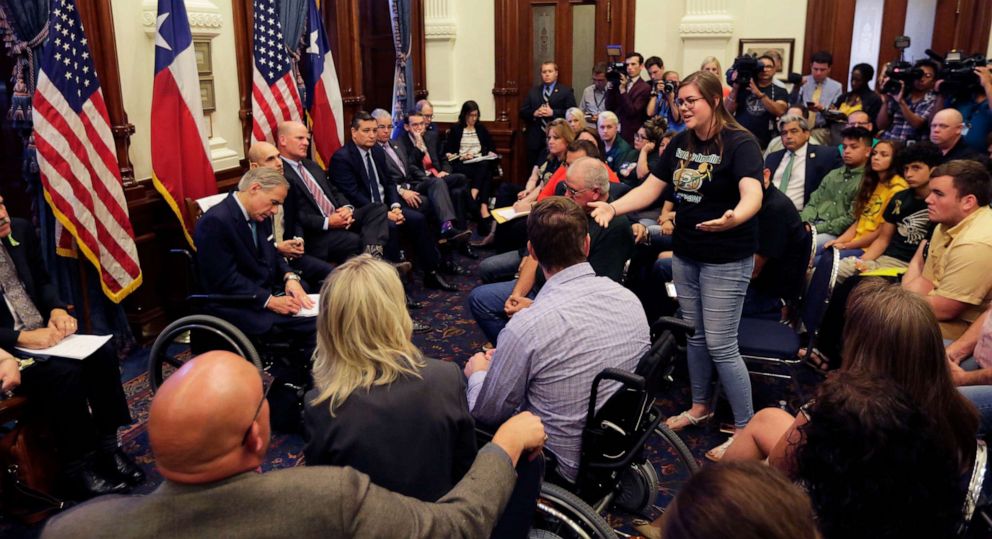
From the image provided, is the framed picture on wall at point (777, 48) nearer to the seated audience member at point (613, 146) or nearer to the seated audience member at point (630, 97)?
the seated audience member at point (630, 97)

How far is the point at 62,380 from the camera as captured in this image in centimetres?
285

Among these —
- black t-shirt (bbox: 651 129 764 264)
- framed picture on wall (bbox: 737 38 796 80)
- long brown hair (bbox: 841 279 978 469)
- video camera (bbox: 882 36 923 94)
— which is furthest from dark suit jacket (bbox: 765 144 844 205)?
long brown hair (bbox: 841 279 978 469)

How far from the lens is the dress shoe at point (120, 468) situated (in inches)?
118

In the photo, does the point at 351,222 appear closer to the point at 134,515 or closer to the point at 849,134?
the point at 849,134

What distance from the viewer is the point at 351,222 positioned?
4.86 m

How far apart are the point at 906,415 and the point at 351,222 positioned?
3.82m

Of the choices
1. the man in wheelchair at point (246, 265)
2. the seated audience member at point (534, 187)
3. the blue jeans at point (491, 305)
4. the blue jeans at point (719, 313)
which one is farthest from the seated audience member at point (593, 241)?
the man in wheelchair at point (246, 265)

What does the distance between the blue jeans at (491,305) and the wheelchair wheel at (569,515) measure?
1.71m

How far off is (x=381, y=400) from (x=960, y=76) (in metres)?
5.18

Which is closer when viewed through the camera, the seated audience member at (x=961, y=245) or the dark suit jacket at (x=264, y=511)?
the dark suit jacket at (x=264, y=511)

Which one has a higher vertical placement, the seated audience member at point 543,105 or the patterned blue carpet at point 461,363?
the seated audience member at point 543,105

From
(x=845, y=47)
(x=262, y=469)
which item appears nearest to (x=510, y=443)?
(x=262, y=469)

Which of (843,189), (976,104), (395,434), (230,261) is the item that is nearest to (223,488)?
(395,434)

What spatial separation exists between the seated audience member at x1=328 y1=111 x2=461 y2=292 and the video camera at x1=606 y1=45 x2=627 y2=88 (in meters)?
2.93
